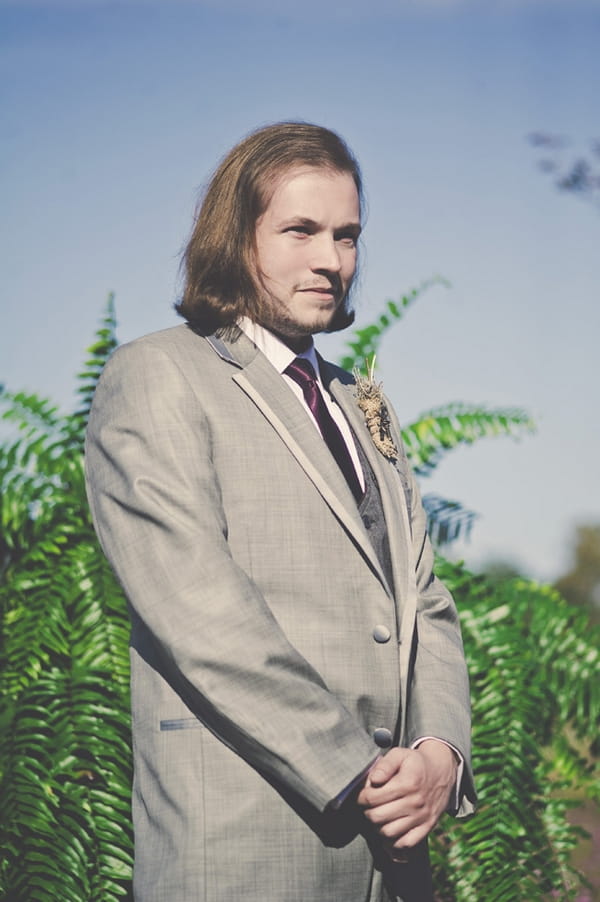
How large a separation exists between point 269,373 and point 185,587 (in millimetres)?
490

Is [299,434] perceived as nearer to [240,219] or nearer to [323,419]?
[323,419]

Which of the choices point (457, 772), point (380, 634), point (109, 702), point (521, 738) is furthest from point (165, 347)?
point (521, 738)

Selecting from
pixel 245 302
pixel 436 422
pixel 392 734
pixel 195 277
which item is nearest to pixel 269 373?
pixel 245 302

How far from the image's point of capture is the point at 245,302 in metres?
2.01

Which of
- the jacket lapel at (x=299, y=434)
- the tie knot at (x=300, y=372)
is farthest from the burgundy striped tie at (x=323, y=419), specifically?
the jacket lapel at (x=299, y=434)

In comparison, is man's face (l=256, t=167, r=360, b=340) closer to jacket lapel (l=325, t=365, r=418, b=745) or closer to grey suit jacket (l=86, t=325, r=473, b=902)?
grey suit jacket (l=86, t=325, r=473, b=902)

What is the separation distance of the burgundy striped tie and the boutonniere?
14 cm

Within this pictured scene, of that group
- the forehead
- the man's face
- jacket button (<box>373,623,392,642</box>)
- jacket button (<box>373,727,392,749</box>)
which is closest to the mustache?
the man's face

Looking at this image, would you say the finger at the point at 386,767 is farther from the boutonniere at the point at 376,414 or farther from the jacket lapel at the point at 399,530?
the boutonniere at the point at 376,414

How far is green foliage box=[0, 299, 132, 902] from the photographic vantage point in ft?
8.33

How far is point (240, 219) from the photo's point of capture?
2.04 m

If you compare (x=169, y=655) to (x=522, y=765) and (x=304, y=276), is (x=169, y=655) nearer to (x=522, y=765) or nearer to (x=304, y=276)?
(x=304, y=276)

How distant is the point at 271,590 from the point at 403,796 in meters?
0.38

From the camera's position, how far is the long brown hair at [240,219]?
2.01 m
